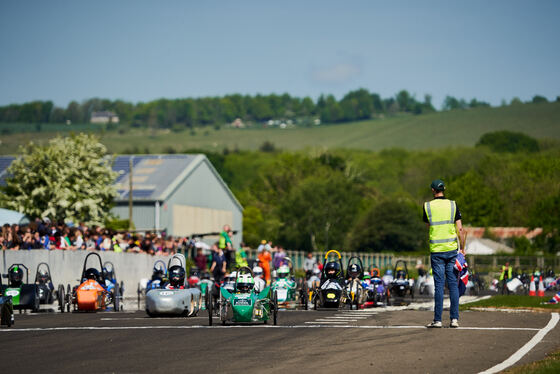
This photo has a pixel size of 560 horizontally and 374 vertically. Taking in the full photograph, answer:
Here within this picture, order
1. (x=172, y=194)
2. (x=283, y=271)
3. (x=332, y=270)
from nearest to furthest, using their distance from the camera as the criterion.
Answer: (x=332, y=270) < (x=283, y=271) < (x=172, y=194)

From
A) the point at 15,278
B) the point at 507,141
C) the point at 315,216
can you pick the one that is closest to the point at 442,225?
the point at 15,278

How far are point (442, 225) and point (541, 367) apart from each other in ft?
18.5

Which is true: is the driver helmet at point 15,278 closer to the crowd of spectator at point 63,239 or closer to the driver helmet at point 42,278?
the driver helmet at point 42,278

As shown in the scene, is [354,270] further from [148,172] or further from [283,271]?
[148,172]

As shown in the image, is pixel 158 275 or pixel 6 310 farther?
pixel 158 275

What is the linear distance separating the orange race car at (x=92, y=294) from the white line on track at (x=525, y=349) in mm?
10824

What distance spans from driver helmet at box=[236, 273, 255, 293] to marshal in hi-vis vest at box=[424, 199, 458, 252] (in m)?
4.46

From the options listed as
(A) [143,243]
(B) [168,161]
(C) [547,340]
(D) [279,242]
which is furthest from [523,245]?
(C) [547,340]

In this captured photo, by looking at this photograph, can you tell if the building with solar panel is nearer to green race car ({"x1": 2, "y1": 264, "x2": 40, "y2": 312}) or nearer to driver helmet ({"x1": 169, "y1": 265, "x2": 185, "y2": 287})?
green race car ({"x1": 2, "y1": 264, "x2": 40, "y2": 312})

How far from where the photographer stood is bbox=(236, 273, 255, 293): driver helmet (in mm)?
19828

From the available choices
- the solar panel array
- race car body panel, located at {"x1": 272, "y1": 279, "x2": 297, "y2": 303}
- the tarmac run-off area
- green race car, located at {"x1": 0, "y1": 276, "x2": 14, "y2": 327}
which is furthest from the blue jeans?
the solar panel array

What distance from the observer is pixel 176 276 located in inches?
907

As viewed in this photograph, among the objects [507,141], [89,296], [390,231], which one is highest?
[507,141]

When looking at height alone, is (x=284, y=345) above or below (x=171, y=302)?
below
